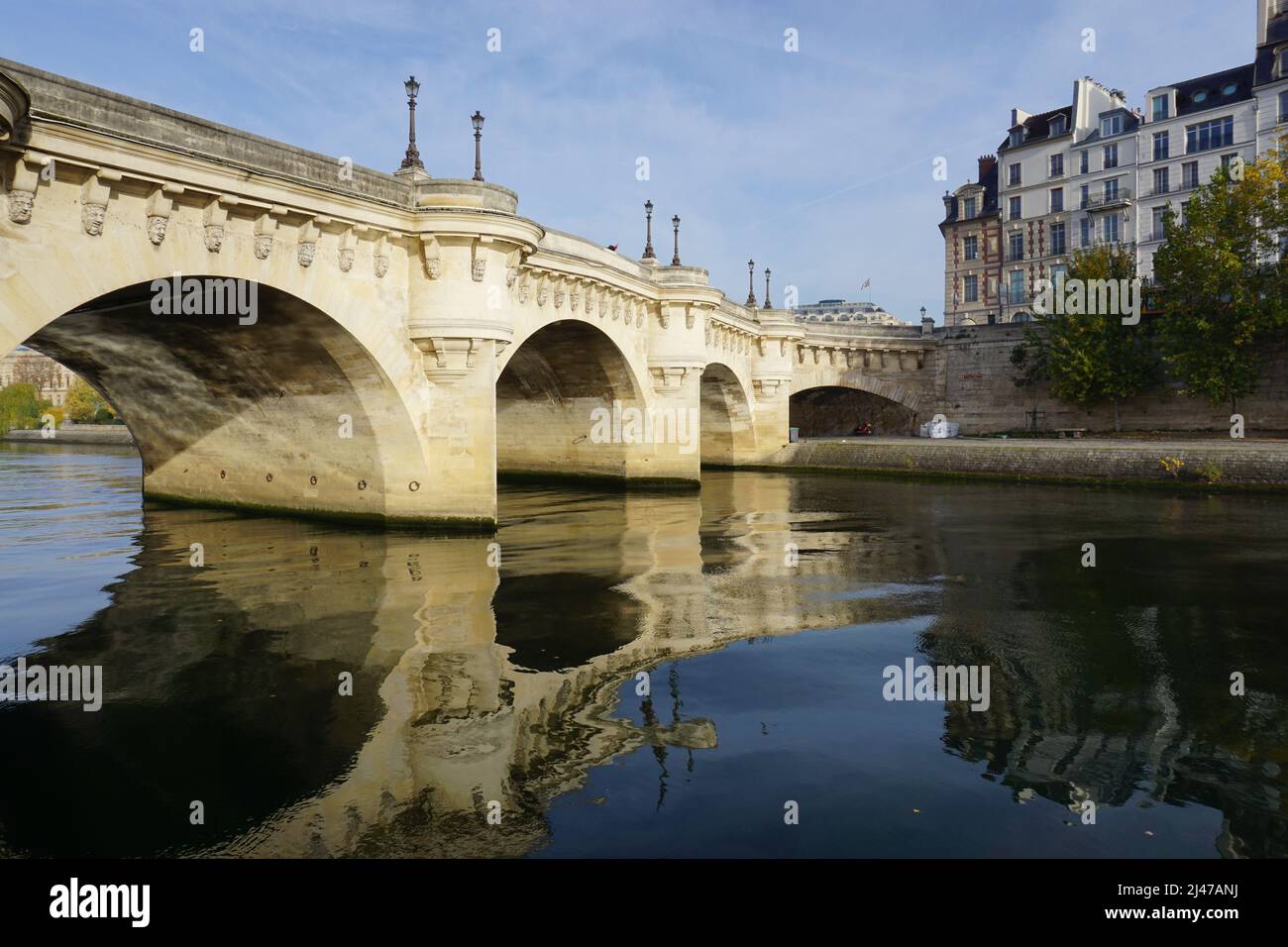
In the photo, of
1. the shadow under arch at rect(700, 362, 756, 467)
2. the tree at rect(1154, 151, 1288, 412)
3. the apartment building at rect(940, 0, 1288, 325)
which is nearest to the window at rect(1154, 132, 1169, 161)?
→ the apartment building at rect(940, 0, 1288, 325)

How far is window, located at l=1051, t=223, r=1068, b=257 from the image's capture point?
6081 centimetres

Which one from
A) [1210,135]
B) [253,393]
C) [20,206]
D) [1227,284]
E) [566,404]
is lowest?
[253,393]

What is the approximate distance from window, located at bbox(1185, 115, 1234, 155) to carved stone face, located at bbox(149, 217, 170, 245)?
59137 mm

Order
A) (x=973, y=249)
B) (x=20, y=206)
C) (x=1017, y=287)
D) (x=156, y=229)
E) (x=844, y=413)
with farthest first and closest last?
(x=973, y=249)
(x=1017, y=287)
(x=844, y=413)
(x=156, y=229)
(x=20, y=206)

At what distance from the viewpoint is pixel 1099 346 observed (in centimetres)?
4328

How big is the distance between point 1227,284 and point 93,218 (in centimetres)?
4159

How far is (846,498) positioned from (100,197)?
2408cm

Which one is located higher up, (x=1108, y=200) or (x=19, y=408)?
(x=1108, y=200)

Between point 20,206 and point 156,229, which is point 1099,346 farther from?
point 20,206

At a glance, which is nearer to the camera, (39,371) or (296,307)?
(296,307)

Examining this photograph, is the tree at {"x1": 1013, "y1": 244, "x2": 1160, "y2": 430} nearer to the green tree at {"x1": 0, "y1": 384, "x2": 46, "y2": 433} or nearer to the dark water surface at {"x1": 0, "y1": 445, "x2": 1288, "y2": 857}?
the dark water surface at {"x1": 0, "y1": 445, "x2": 1288, "y2": 857}

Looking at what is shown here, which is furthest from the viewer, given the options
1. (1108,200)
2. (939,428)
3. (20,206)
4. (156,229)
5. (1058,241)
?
(1058,241)

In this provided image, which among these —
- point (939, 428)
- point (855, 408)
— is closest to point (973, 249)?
point (855, 408)

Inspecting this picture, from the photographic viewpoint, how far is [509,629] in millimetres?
12266
